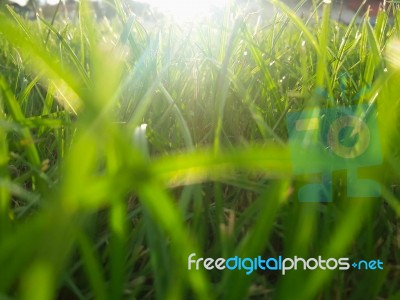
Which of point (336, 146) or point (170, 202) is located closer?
point (170, 202)

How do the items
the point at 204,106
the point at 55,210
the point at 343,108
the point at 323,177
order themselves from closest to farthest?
the point at 55,210
the point at 323,177
the point at 343,108
the point at 204,106

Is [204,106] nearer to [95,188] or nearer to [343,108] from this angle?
[343,108]

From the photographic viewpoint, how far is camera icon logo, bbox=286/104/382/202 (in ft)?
1.07

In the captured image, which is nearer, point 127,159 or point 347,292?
point 127,159

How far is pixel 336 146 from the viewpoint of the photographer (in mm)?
488

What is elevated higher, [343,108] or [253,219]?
[343,108]

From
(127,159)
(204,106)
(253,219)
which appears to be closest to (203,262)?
(253,219)

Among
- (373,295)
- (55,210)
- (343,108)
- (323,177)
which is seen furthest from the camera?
(343,108)

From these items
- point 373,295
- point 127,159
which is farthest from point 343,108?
point 127,159

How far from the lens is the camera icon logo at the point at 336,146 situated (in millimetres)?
327

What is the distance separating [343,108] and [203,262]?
27 cm

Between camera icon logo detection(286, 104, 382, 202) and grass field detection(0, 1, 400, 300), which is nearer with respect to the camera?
grass field detection(0, 1, 400, 300)

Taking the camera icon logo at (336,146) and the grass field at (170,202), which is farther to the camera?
the camera icon logo at (336,146)

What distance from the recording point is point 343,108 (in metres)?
0.56
